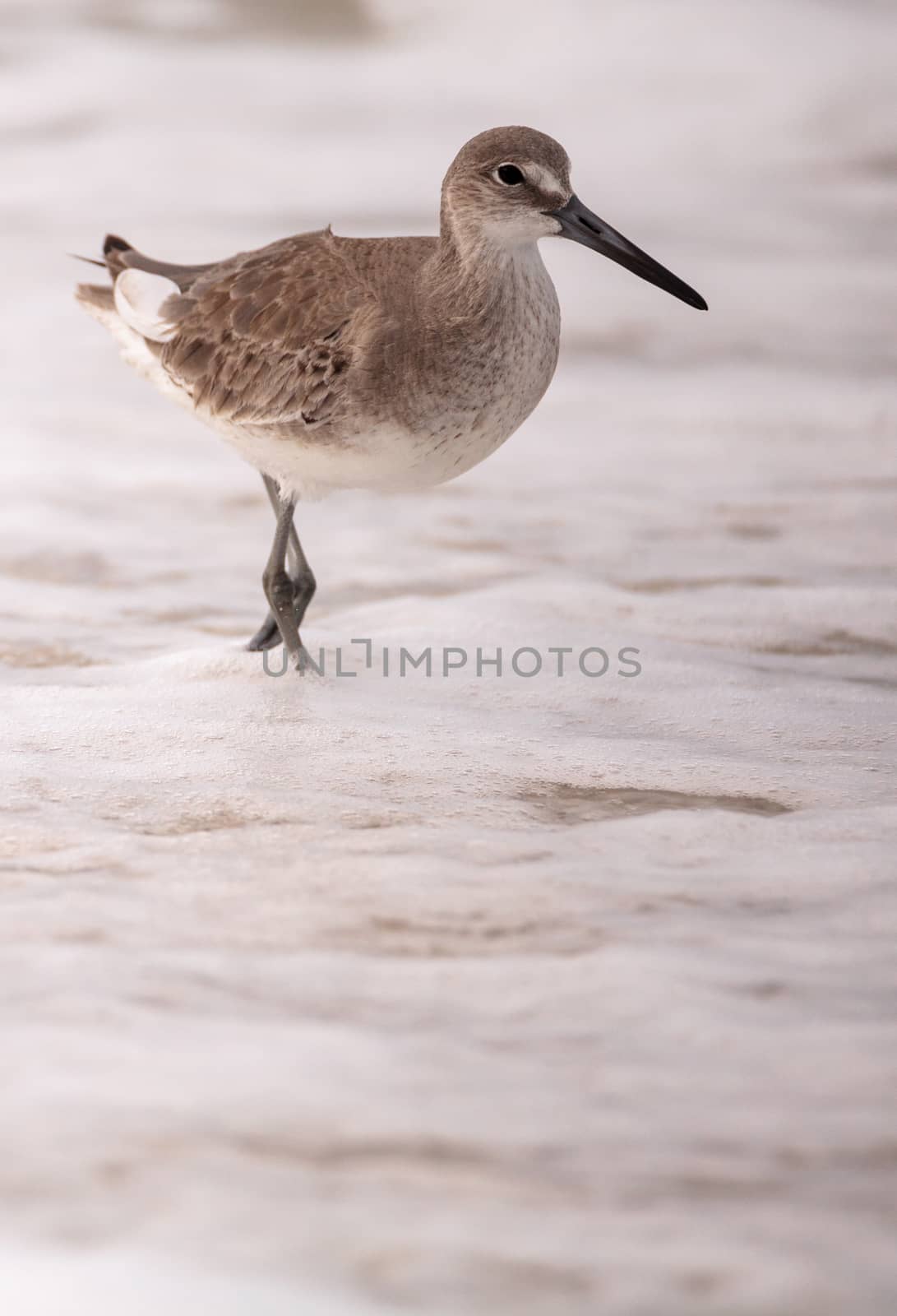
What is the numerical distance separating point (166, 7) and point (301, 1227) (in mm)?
10308

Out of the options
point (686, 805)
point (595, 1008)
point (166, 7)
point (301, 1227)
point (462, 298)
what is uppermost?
point (166, 7)

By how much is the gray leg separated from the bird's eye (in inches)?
42.5

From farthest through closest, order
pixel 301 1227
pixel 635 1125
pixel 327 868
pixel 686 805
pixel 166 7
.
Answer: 1. pixel 166 7
2. pixel 686 805
3. pixel 327 868
4. pixel 635 1125
5. pixel 301 1227

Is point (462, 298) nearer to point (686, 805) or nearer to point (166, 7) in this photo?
point (686, 805)

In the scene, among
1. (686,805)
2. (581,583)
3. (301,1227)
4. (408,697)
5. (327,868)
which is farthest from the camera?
(581,583)

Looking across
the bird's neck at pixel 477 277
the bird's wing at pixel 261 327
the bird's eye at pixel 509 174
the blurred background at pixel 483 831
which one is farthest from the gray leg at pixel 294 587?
the bird's eye at pixel 509 174

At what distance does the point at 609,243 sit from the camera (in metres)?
3.97

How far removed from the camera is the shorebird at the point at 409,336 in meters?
3.84

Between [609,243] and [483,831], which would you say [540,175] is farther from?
[483,831]

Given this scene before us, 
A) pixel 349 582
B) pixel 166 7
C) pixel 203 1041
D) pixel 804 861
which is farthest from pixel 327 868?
pixel 166 7

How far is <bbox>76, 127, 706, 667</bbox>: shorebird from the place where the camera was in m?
3.84

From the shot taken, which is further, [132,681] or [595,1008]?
[132,681]

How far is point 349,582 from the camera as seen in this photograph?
539 centimetres

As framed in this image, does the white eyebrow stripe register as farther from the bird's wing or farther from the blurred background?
the blurred background
